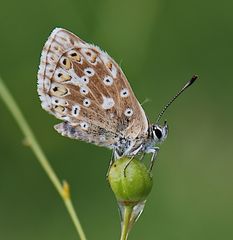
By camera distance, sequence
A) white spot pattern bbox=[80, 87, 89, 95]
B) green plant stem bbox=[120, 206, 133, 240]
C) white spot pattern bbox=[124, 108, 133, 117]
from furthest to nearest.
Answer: white spot pattern bbox=[124, 108, 133, 117] < white spot pattern bbox=[80, 87, 89, 95] < green plant stem bbox=[120, 206, 133, 240]

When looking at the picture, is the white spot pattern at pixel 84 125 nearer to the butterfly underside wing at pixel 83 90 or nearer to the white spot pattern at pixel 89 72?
the butterfly underside wing at pixel 83 90

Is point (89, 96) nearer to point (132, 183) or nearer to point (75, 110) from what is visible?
point (75, 110)

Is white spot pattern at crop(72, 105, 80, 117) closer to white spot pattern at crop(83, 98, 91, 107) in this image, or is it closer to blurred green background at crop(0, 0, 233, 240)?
white spot pattern at crop(83, 98, 91, 107)

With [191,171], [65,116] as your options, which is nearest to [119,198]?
[65,116]

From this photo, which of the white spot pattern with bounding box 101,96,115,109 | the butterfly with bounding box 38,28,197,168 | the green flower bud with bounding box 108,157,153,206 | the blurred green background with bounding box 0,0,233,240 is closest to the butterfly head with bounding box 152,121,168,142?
the butterfly with bounding box 38,28,197,168

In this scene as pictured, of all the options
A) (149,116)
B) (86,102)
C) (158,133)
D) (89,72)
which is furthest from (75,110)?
(149,116)

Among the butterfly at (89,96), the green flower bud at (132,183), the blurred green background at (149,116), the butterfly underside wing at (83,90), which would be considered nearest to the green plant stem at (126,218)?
the green flower bud at (132,183)
